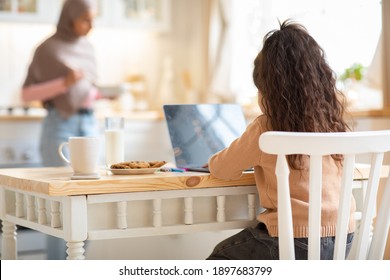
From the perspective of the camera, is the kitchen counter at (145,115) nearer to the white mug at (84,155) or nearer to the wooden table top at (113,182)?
the wooden table top at (113,182)

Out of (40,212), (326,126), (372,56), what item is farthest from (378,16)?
(40,212)

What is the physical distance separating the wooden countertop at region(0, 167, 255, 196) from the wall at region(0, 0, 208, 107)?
304cm

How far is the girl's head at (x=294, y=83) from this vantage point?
66.1 inches

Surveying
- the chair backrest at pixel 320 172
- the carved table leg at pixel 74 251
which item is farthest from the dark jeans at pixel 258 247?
the carved table leg at pixel 74 251

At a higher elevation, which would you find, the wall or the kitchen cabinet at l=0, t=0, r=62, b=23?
the kitchen cabinet at l=0, t=0, r=62, b=23

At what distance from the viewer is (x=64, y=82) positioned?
3.24 m

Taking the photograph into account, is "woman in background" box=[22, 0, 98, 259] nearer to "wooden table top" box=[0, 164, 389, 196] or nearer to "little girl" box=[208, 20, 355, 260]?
"wooden table top" box=[0, 164, 389, 196]

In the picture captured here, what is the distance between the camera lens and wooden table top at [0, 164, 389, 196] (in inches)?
63.1

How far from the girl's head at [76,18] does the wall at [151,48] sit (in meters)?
1.60

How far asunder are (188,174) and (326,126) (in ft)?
1.22

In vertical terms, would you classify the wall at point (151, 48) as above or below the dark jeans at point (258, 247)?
above

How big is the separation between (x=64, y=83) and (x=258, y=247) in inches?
69.7

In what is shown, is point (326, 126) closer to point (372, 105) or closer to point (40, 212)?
point (40, 212)

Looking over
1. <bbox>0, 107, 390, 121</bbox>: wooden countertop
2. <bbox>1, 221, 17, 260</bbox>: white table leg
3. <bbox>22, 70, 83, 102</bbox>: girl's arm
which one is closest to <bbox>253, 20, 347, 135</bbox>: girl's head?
<bbox>1, 221, 17, 260</bbox>: white table leg
